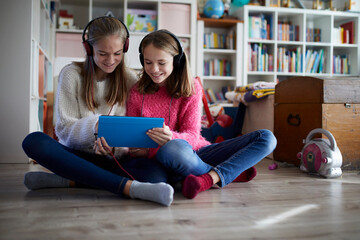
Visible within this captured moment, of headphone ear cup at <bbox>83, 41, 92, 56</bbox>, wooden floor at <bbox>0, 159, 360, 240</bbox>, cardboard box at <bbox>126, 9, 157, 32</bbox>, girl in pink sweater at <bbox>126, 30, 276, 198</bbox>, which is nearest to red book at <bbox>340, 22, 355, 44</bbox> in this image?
cardboard box at <bbox>126, 9, 157, 32</bbox>

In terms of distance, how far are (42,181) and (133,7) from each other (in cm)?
278

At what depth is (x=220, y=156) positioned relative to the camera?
4.61 feet

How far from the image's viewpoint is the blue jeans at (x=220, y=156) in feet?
3.92

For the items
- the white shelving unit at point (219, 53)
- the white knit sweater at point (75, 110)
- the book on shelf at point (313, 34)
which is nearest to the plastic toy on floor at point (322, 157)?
the white knit sweater at point (75, 110)

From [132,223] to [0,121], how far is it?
144 centimetres

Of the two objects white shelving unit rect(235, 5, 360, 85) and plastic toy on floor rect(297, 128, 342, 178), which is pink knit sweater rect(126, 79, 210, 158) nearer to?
plastic toy on floor rect(297, 128, 342, 178)

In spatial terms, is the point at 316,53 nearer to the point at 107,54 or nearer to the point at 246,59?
the point at 246,59

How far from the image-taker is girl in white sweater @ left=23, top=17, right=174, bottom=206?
114 centimetres

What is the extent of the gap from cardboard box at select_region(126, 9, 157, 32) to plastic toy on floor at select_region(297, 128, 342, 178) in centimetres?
232

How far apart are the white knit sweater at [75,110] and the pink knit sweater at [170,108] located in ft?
0.20

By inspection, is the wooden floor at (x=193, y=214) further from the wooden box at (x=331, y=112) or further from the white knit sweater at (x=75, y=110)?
the wooden box at (x=331, y=112)

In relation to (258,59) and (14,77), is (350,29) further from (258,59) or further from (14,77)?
(14,77)

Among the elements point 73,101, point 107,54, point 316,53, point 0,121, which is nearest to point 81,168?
point 73,101

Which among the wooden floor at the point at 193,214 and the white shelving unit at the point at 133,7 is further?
the white shelving unit at the point at 133,7
